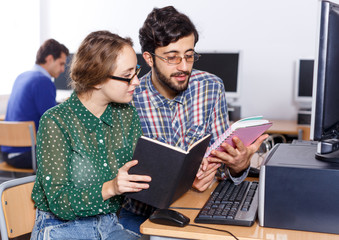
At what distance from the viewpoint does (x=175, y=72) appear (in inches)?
65.1

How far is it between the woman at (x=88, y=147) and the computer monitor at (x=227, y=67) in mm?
2101

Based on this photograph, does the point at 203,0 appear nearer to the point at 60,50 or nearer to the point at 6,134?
the point at 60,50

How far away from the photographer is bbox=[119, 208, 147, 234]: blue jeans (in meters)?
1.57

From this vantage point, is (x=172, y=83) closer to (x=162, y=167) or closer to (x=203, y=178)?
(x=203, y=178)

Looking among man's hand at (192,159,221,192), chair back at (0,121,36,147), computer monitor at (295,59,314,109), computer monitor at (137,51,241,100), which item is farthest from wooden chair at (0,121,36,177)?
Answer: computer monitor at (295,59,314,109)

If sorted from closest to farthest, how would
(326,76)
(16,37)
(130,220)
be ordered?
(326,76)
(130,220)
(16,37)

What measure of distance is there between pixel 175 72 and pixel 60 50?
2.21 metres

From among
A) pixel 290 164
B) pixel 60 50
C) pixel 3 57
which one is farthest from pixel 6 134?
pixel 290 164

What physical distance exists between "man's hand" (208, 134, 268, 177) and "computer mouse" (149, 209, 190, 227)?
1.01 feet

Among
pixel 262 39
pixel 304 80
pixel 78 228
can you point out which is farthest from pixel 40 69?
pixel 78 228

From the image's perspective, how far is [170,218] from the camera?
3.57 ft

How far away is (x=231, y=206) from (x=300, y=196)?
0.73 ft

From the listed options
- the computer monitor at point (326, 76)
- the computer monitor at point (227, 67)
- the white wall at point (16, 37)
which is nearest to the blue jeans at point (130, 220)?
the computer monitor at point (326, 76)

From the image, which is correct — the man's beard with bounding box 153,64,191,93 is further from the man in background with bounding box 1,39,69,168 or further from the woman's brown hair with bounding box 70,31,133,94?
the man in background with bounding box 1,39,69,168
